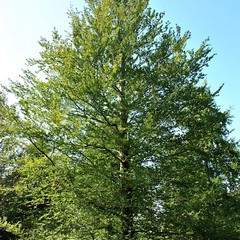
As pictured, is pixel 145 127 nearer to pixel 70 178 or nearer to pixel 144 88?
pixel 144 88

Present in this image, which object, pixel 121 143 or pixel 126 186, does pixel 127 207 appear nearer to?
pixel 126 186

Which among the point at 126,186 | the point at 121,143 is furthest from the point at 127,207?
the point at 121,143

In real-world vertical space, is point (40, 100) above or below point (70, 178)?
above

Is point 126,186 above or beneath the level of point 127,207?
above

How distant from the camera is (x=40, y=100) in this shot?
5.12 m

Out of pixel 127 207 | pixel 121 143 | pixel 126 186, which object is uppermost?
pixel 121 143

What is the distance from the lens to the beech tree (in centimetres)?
459

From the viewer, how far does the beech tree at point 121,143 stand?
4590mm

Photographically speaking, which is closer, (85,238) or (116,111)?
(85,238)

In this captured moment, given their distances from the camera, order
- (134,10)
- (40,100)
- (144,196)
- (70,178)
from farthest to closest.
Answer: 1. (134,10)
2. (40,100)
3. (144,196)
4. (70,178)

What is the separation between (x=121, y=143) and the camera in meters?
4.83

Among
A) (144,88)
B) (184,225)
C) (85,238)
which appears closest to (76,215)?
(85,238)

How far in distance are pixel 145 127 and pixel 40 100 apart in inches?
86.6

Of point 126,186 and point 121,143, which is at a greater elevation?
point 121,143
